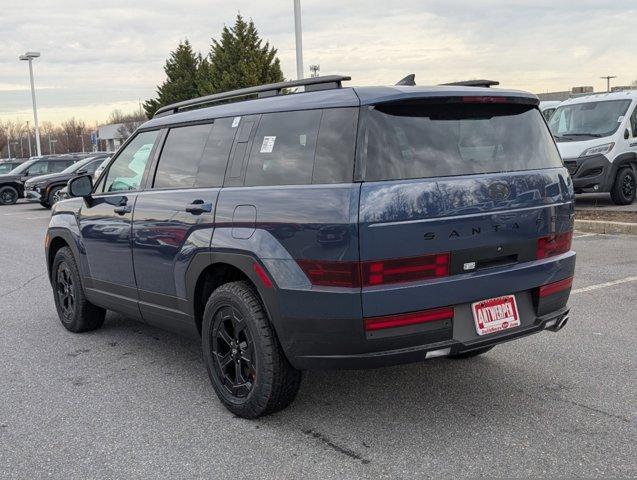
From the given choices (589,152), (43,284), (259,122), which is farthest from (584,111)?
(259,122)

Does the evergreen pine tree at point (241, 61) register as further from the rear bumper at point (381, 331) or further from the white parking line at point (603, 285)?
the rear bumper at point (381, 331)

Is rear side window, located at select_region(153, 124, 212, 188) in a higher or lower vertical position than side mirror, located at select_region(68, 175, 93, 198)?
higher

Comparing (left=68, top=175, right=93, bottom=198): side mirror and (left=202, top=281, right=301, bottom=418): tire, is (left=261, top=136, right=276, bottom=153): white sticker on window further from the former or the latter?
(left=68, top=175, right=93, bottom=198): side mirror

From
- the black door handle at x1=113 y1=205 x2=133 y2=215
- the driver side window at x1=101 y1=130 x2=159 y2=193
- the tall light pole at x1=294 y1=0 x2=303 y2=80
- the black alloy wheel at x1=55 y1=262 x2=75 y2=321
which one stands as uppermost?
the tall light pole at x1=294 y1=0 x2=303 y2=80

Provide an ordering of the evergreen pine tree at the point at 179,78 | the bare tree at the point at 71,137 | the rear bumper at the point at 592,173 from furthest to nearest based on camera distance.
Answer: the bare tree at the point at 71,137, the evergreen pine tree at the point at 179,78, the rear bumper at the point at 592,173

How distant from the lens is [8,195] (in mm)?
26000

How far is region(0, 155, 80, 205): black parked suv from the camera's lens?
25422mm

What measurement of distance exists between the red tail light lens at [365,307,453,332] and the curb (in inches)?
323

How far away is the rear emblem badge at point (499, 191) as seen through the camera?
3.64 metres

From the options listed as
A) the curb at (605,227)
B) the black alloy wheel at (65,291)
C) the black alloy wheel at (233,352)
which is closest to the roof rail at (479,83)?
the black alloy wheel at (233,352)

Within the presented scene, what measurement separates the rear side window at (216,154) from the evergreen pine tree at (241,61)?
22774 mm

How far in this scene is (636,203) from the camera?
14.1 meters

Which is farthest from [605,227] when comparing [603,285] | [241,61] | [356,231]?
[241,61]

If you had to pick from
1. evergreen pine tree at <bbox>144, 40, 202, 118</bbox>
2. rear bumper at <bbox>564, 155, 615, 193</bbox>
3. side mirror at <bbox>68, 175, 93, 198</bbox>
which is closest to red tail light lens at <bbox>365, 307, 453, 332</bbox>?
side mirror at <bbox>68, 175, 93, 198</bbox>
